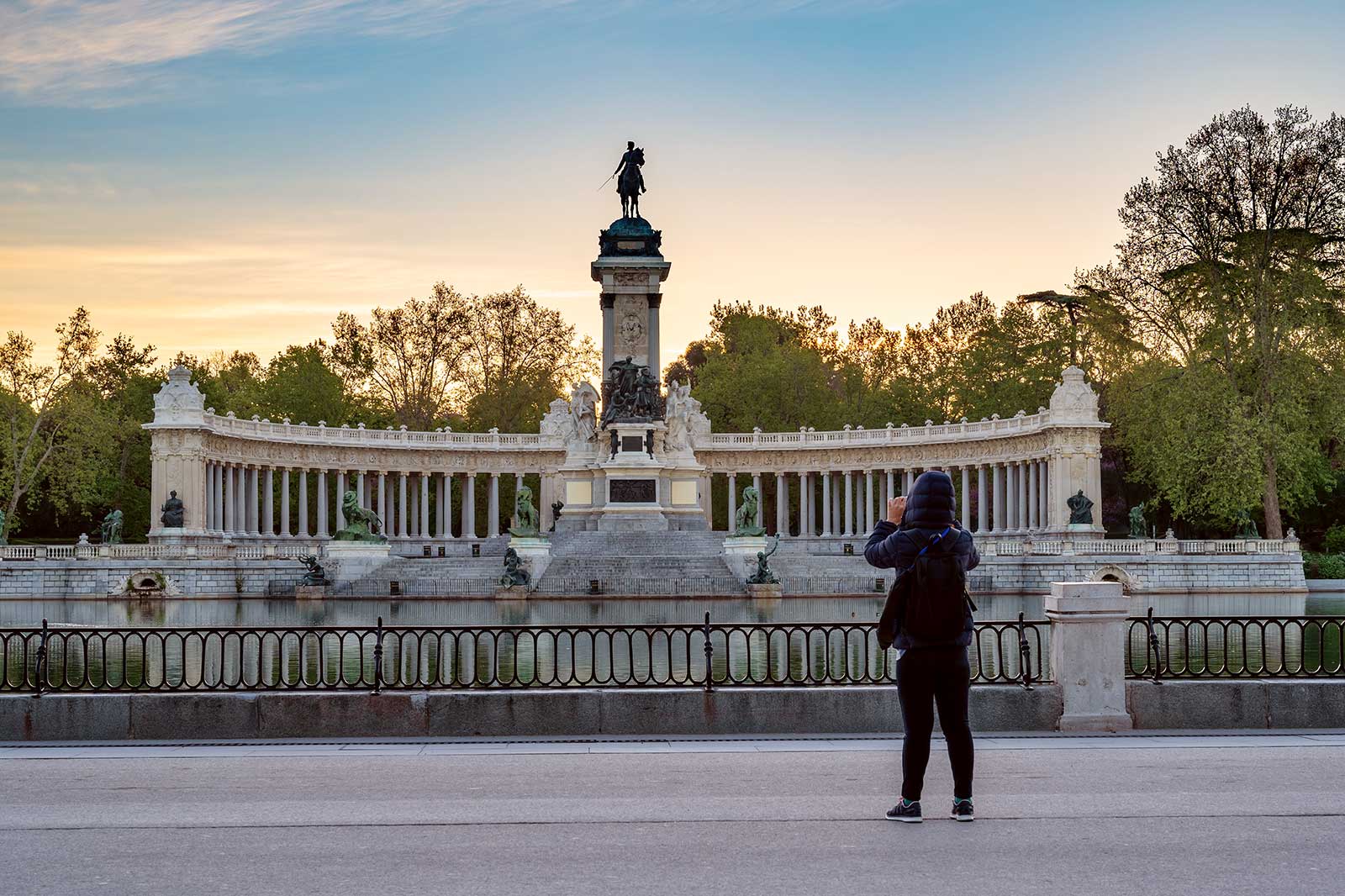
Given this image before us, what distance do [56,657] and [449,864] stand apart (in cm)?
2118

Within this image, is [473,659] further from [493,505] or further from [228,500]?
[493,505]

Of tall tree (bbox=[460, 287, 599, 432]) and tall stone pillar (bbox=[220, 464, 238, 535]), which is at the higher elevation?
tall tree (bbox=[460, 287, 599, 432])

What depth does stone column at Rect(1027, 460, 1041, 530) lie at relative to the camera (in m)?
80.6

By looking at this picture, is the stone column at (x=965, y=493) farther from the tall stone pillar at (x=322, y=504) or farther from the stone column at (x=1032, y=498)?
the tall stone pillar at (x=322, y=504)

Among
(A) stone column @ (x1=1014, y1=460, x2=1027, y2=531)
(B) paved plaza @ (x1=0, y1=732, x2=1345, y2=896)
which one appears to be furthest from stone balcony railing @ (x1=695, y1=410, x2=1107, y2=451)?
(B) paved plaza @ (x1=0, y1=732, x2=1345, y2=896)

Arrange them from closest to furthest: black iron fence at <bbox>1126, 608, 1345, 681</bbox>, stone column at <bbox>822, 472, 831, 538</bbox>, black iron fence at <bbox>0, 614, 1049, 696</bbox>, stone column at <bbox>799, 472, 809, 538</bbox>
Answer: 1. black iron fence at <bbox>0, 614, 1049, 696</bbox>
2. black iron fence at <bbox>1126, 608, 1345, 681</bbox>
3. stone column at <bbox>822, 472, 831, 538</bbox>
4. stone column at <bbox>799, 472, 809, 538</bbox>

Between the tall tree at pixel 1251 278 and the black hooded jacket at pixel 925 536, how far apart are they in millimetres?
53009

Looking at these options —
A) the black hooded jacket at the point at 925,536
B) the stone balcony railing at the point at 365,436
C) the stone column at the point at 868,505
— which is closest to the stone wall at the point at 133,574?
the stone balcony railing at the point at 365,436

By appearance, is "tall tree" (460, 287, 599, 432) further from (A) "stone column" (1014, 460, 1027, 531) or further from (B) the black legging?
(B) the black legging

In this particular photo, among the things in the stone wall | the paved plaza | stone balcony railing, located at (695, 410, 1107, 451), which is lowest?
the paved plaza

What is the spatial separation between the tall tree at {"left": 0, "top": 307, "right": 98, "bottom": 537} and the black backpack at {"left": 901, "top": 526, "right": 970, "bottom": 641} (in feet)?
256

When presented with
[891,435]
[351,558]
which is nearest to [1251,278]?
[891,435]

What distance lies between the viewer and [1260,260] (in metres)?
64.4

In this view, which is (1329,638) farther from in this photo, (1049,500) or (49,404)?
(49,404)
